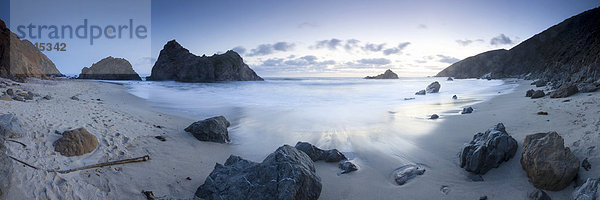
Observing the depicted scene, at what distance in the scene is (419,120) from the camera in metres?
7.84

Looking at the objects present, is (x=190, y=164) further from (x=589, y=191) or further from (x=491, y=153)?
(x=589, y=191)

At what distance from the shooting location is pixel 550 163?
2.83 meters

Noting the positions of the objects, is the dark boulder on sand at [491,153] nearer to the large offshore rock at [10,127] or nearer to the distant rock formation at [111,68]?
the large offshore rock at [10,127]

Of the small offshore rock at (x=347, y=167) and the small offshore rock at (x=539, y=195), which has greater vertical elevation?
the small offshore rock at (x=539, y=195)

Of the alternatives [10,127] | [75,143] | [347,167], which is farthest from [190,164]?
[347,167]

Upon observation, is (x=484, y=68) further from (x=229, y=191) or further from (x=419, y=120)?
(x=229, y=191)

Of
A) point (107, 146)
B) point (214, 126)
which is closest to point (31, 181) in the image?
point (107, 146)

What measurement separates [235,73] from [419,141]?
62022 mm

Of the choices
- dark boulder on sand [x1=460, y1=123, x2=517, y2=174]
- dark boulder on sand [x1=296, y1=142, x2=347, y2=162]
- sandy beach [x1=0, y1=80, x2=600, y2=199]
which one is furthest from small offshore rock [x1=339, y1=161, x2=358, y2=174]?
dark boulder on sand [x1=460, y1=123, x2=517, y2=174]

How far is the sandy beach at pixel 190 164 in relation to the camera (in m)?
2.97

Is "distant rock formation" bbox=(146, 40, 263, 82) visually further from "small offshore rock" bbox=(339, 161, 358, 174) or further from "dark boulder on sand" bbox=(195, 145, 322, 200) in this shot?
"dark boulder on sand" bbox=(195, 145, 322, 200)

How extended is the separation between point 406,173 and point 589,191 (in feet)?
6.13

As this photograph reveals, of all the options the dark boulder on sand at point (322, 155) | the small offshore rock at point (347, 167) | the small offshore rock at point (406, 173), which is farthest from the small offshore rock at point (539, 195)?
the dark boulder on sand at point (322, 155)

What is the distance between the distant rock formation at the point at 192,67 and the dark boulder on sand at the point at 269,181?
56.3 meters
